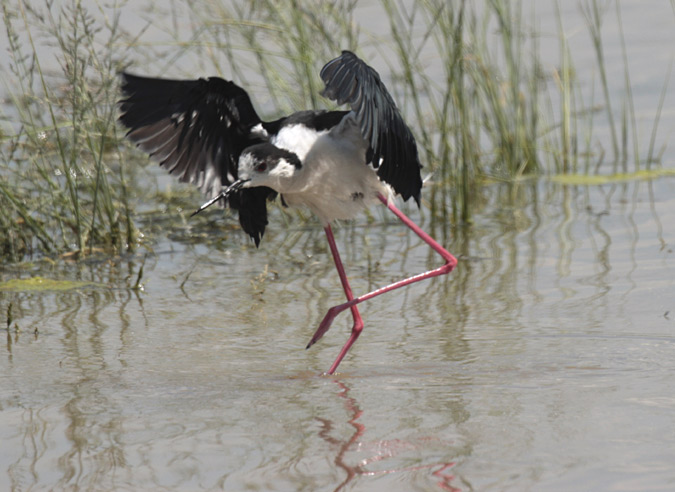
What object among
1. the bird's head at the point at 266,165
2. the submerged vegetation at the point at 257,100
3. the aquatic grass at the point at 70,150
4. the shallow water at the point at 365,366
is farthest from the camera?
the submerged vegetation at the point at 257,100

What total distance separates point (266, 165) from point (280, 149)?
0.27 feet

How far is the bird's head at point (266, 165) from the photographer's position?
14.0 ft

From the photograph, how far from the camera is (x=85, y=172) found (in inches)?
228

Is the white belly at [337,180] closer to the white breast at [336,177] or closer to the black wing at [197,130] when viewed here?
the white breast at [336,177]

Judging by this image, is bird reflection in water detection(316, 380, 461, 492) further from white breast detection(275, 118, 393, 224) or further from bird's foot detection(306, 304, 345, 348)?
white breast detection(275, 118, 393, 224)

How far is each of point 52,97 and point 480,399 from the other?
3159mm

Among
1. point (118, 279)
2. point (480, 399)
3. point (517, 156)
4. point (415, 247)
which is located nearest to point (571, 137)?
point (517, 156)

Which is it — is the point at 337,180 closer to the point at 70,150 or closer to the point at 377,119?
the point at 377,119

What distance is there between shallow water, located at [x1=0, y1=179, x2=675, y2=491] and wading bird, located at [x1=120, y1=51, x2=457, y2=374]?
1.04 feet

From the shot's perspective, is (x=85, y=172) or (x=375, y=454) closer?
(x=375, y=454)

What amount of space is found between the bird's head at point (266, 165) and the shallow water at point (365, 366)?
0.66 metres

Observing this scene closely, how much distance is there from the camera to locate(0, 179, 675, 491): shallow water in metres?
3.12

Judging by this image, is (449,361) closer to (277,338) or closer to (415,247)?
(277,338)

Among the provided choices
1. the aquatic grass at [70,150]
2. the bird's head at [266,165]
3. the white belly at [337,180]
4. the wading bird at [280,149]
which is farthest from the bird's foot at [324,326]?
the aquatic grass at [70,150]
